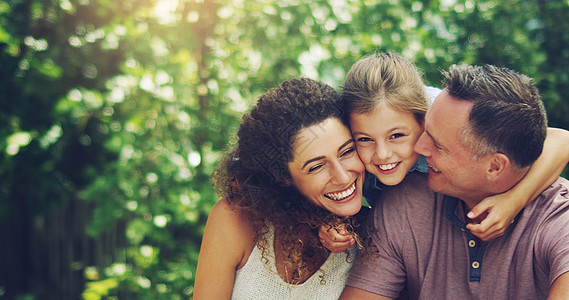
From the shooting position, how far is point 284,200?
229 cm

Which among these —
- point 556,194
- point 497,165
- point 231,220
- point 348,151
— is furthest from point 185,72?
point 556,194

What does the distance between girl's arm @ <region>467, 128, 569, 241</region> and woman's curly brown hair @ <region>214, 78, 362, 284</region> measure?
536mm

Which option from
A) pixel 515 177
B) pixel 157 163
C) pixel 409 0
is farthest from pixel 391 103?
pixel 157 163

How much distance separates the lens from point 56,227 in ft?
15.6

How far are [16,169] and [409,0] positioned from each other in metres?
2.71

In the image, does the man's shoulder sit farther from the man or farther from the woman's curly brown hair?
the woman's curly brown hair

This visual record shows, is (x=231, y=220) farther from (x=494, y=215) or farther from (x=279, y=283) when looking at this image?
(x=494, y=215)

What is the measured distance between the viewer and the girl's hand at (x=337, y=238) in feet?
6.72

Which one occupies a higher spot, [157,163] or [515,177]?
[515,177]

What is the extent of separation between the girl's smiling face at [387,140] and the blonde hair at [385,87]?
25 mm

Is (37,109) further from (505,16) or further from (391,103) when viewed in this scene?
(505,16)

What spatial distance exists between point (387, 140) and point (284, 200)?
494mm

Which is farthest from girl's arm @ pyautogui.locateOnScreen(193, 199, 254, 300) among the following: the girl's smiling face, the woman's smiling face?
the girl's smiling face

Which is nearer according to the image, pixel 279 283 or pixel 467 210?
pixel 467 210
